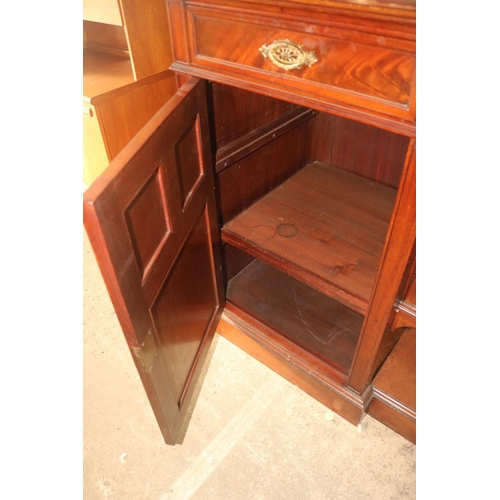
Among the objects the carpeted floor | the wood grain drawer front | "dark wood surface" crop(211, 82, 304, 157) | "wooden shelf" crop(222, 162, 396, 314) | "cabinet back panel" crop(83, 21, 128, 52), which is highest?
the wood grain drawer front

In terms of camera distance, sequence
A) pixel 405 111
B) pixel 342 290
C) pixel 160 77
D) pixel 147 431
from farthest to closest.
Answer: pixel 160 77, pixel 147 431, pixel 342 290, pixel 405 111

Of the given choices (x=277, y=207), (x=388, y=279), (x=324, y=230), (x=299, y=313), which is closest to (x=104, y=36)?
(x=277, y=207)

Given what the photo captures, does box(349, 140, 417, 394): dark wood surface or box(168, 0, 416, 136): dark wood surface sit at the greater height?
box(168, 0, 416, 136): dark wood surface

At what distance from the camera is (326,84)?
29.5 inches

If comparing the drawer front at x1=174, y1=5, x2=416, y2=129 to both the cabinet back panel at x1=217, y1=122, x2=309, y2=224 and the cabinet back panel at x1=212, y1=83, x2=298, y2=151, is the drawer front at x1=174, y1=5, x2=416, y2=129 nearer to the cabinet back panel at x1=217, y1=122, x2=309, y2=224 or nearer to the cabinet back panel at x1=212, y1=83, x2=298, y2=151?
the cabinet back panel at x1=212, y1=83, x2=298, y2=151

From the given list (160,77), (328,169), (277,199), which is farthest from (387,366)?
(160,77)

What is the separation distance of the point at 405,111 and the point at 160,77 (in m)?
1.17

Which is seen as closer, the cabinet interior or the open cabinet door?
the open cabinet door

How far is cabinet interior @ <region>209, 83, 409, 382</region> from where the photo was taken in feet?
3.79

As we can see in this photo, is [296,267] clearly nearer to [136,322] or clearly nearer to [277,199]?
[277,199]

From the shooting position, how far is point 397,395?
116 cm

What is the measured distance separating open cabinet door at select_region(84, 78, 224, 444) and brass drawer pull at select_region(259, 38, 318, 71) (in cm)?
20

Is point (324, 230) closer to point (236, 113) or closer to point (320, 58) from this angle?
point (236, 113)

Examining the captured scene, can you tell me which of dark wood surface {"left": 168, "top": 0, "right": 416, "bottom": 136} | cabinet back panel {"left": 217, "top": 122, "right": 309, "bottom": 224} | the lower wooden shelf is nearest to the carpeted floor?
the lower wooden shelf
